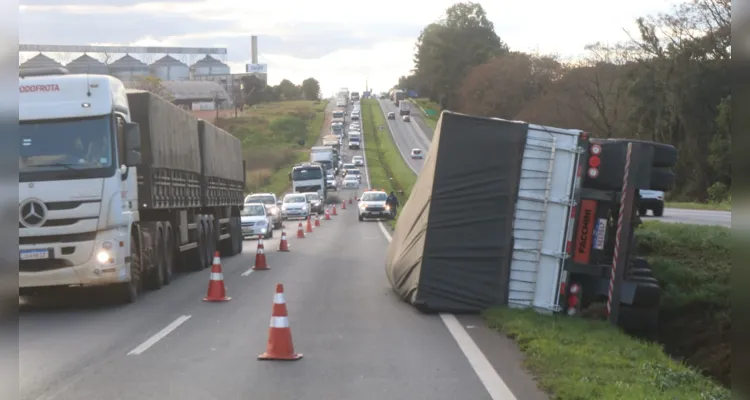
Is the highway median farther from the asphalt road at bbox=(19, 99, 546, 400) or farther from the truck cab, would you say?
the truck cab

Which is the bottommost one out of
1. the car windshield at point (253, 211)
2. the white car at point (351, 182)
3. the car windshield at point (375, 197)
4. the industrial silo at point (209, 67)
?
the white car at point (351, 182)

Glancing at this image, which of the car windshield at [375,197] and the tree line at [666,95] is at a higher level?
the tree line at [666,95]

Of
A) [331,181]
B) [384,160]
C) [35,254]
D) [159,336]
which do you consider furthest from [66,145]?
[384,160]

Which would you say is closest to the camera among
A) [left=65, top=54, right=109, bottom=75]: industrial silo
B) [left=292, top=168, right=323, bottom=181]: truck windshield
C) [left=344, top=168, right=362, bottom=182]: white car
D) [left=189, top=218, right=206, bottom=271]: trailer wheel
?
[left=189, top=218, right=206, bottom=271]: trailer wheel

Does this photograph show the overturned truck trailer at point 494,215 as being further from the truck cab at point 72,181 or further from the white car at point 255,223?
the white car at point 255,223

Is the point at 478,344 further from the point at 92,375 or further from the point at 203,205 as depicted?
the point at 203,205

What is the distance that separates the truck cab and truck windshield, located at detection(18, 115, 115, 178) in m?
0.01

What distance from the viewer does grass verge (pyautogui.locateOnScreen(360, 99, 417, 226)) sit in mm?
87662

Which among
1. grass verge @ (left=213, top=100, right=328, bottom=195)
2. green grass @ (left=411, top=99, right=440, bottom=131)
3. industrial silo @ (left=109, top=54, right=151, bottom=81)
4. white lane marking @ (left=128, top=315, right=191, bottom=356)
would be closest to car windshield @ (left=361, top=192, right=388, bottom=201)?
grass verge @ (left=213, top=100, right=328, bottom=195)

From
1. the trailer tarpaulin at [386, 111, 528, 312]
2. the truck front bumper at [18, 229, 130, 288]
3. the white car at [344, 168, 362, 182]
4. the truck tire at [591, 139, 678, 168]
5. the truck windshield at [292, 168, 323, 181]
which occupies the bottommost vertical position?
the white car at [344, 168, 362, 182]

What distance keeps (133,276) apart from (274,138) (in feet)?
356

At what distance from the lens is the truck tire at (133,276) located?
15.6 metres

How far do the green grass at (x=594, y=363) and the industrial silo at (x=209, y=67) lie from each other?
151m

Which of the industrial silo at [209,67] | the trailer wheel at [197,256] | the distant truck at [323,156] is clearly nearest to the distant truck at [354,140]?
the industrial silo at [209,67]
